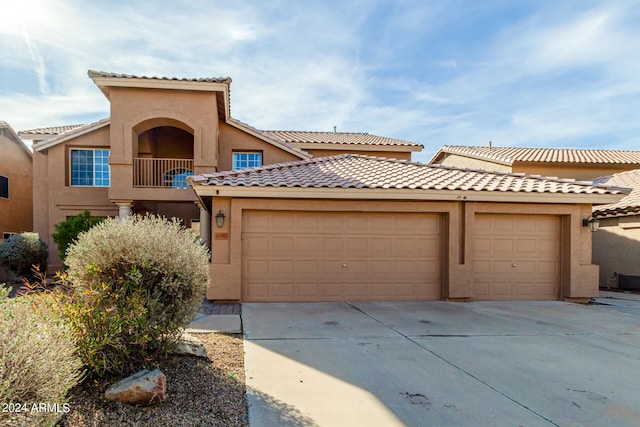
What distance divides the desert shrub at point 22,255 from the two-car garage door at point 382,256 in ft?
29.5

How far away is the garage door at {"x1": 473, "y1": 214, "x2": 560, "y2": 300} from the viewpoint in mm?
10133

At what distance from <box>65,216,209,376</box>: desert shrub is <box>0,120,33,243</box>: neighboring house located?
1759 cm

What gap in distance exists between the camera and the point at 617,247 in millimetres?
14672

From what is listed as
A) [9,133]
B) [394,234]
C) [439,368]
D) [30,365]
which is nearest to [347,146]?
[394,234]

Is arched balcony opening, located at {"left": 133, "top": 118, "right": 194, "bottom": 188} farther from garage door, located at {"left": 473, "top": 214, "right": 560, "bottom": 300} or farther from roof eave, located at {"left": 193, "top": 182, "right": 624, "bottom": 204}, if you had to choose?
garage door, located at {"left": 473, "top": 214, "right": 560, "bottom": 300}

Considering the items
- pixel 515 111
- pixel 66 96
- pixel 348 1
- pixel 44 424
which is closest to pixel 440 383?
pixel 44 424

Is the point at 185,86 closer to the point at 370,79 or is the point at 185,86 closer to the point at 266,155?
the point at 266,155

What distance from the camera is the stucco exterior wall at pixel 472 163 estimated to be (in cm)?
2045

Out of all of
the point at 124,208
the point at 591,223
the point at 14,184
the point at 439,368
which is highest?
the point at 14,184

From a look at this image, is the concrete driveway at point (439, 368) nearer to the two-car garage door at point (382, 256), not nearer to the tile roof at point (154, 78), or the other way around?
the two-car garage door at point (382, 256)

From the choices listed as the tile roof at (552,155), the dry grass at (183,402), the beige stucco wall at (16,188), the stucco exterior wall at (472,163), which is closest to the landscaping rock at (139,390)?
the dry grass at (183,402)

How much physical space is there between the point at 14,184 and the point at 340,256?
18.0 metres

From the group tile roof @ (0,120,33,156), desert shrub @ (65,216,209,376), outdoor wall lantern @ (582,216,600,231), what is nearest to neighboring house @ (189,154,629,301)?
outdoor wall lantern @ (582,216,600,231)

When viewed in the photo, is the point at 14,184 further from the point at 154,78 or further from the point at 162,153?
the point at 154,78
